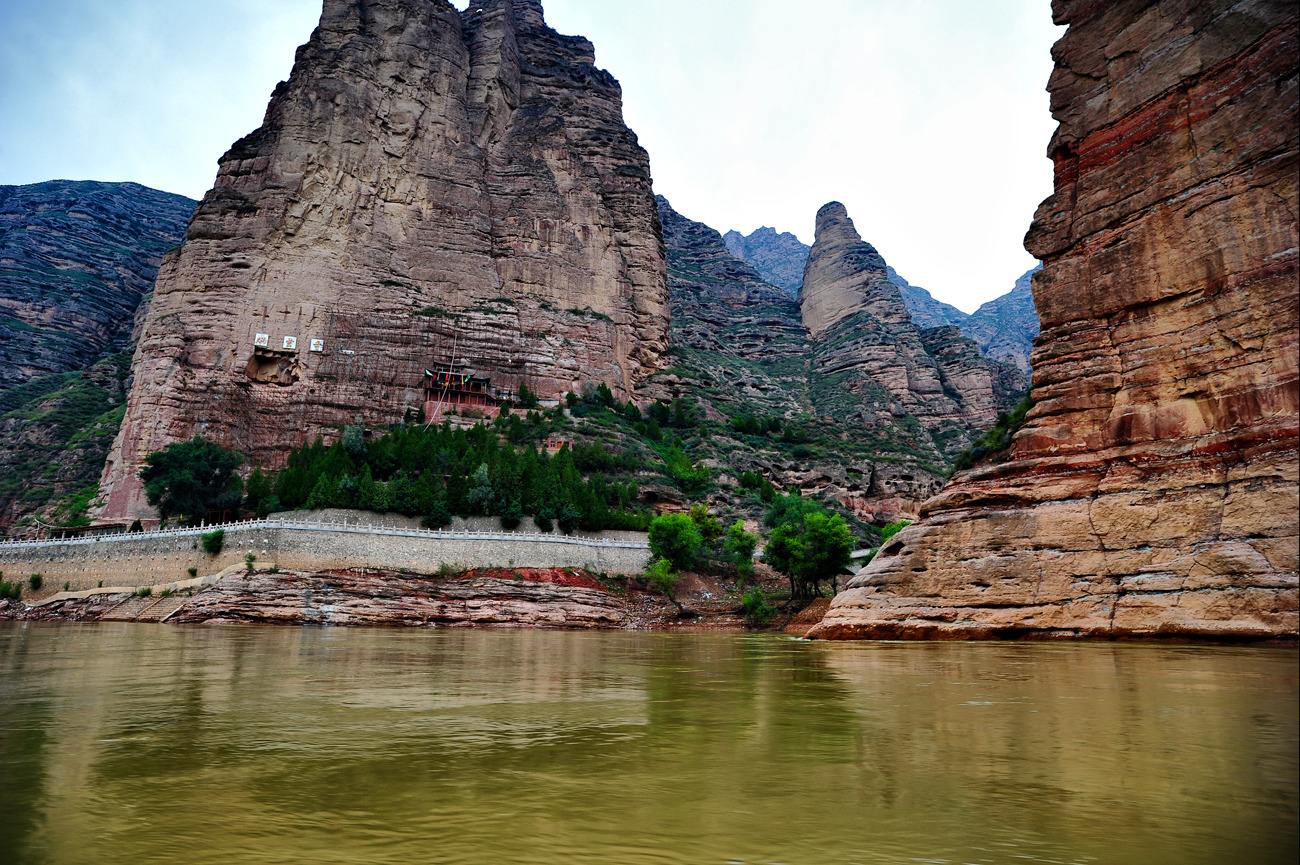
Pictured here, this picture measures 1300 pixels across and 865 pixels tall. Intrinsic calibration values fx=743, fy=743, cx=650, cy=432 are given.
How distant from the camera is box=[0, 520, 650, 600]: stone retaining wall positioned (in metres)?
46.8

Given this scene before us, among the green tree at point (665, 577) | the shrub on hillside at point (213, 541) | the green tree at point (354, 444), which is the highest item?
the green tree at point (354, 444)

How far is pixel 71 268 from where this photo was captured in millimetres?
124938

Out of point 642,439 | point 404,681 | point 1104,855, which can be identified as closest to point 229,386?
point 642,439

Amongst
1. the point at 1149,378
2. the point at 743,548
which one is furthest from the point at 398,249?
the point at 1149,378

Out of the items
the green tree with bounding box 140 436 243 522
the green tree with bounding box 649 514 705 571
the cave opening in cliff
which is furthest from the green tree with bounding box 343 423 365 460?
the green tree with bounding box 649 514 705 571

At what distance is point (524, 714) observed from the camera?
10805 millimetres

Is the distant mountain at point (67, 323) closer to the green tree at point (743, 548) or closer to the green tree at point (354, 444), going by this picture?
the green tree at point (354, 444)

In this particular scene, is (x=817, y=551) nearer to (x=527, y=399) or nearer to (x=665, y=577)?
(x=665, y=577)

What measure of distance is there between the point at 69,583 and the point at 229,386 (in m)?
28.9

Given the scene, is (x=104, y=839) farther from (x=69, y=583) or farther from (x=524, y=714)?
(x=69, y=583)

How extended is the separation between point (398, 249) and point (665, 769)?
88720 mm

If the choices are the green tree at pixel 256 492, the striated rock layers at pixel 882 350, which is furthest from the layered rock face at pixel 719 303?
the green tree at pixel 256 492

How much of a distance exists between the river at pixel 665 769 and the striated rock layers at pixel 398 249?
67.6m

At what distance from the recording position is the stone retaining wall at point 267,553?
4684cm
